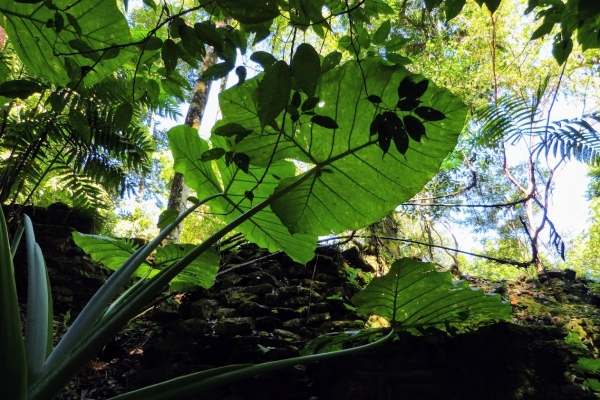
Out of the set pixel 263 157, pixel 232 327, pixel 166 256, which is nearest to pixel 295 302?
pixel 232 327

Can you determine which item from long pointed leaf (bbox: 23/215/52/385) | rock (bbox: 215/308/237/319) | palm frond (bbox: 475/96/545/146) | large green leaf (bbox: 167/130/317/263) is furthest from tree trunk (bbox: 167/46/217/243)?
long pointed leaf (bbox: 23/215/52/385)

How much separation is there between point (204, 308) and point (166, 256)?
69 cm

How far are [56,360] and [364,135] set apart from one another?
87 centimetres

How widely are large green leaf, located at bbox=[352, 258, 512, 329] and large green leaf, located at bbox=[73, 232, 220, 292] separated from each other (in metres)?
0.53

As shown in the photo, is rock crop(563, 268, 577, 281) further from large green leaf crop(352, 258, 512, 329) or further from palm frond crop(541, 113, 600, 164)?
large green leaf crop(352, 258, 512, 329)

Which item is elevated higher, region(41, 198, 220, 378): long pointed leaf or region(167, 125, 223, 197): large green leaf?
region(167, 125, 223, 197): large green leaf

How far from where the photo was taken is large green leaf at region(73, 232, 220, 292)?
4.54 feet

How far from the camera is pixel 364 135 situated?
1121 mm

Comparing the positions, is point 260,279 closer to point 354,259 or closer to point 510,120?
point 354,259

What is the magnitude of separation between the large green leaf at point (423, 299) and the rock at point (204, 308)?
39.1 inches

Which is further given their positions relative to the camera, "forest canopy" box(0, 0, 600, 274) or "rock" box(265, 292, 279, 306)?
"rock" box(265, 292, 279, 306)

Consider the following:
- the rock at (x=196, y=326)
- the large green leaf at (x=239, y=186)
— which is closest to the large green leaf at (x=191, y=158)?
the large green leaf at (x=239, y=186)

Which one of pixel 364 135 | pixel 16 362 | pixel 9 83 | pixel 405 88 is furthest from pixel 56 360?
pixel 364 135

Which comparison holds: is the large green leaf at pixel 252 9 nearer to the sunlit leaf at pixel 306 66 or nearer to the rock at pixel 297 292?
the sunlit leaf at pixel 306 66
